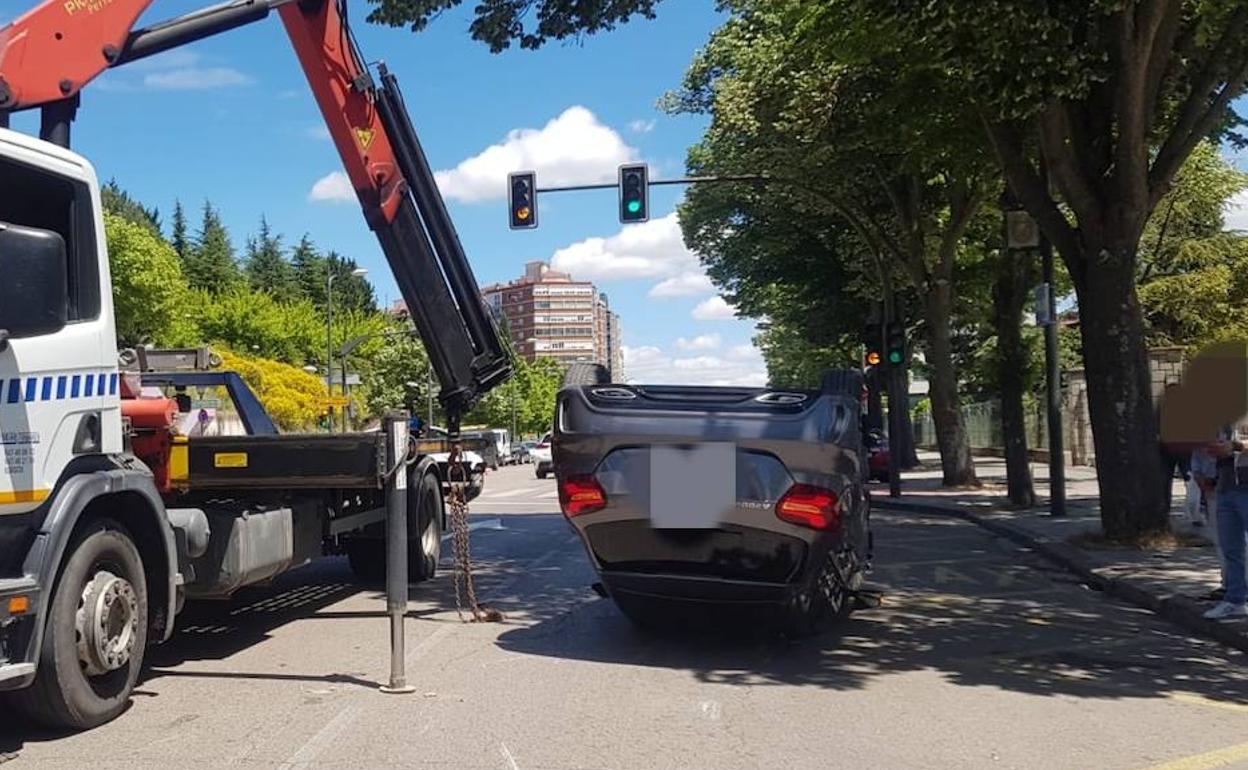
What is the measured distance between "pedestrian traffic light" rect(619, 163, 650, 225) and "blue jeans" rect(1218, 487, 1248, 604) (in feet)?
40.7

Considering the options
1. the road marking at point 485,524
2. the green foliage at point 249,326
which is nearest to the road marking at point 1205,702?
the road marking at point 485,524

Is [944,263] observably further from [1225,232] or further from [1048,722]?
[1225,232]

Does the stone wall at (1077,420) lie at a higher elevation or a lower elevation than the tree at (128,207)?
lower

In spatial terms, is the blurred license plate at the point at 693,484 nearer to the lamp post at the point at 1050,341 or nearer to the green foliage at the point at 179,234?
the lamp post at the point at 1050,341

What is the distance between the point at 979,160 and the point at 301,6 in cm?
1161

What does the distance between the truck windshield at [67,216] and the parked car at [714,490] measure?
9.88 ft

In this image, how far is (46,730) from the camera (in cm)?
570

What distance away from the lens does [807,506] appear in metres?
7.00

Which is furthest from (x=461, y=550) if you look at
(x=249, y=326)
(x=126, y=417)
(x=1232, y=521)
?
(x=249, y=326)

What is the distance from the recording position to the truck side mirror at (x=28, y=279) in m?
5.08

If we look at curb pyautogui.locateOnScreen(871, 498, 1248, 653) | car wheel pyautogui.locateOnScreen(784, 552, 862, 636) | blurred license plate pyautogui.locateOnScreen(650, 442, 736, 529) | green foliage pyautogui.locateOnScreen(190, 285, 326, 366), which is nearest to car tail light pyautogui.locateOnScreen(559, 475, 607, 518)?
blurred license plate pyautogui.locateOnScreen(650, 442, 736, 529)

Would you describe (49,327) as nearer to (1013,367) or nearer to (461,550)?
(461,550)

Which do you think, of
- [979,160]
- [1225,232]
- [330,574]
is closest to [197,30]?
[330,574]

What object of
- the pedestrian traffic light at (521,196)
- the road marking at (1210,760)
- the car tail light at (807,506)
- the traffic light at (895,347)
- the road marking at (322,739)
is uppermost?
the pedestrian traffic light at (521,196)
